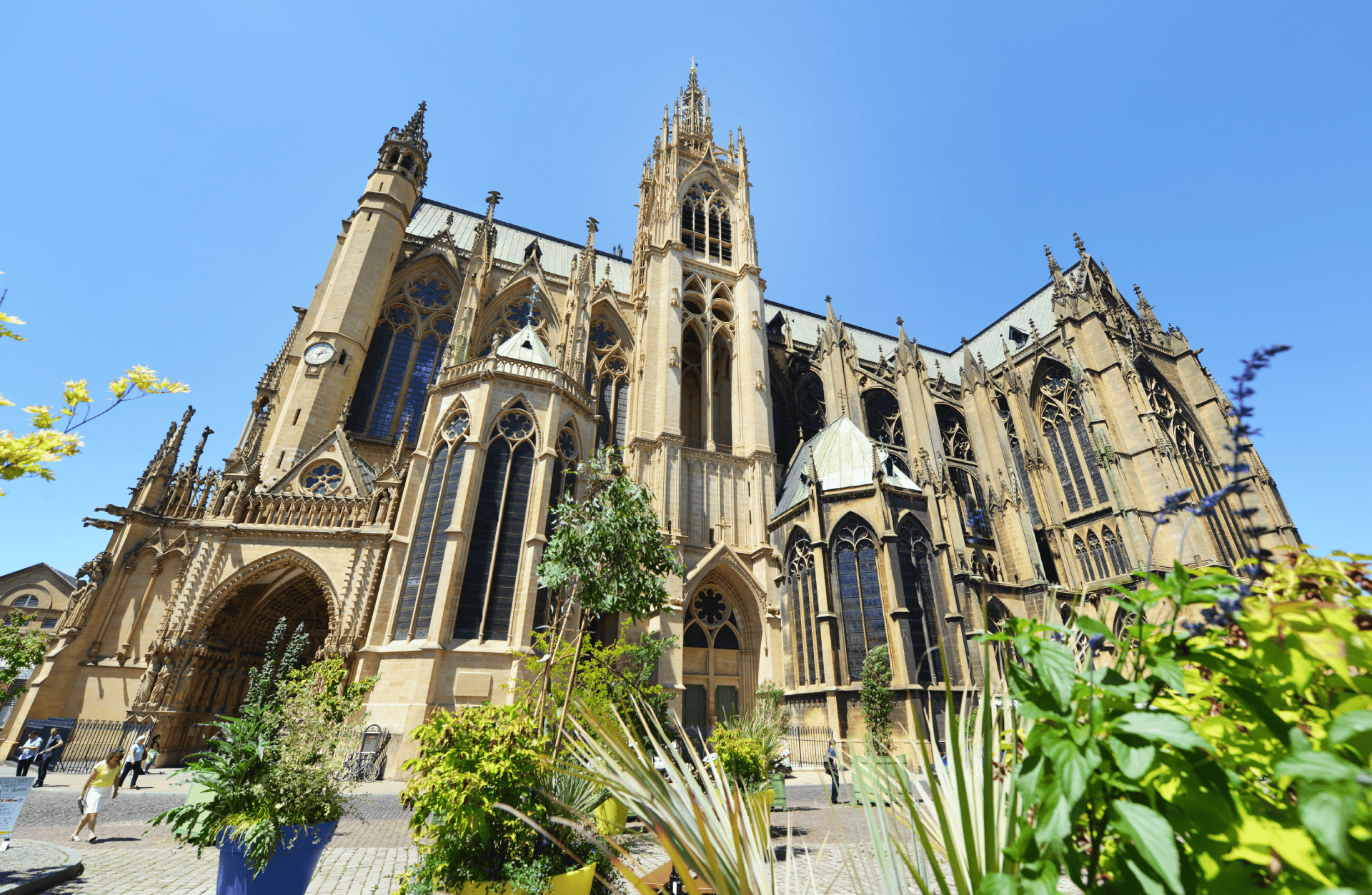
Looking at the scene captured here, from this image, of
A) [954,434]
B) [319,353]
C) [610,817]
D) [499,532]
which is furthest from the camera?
[954,434]

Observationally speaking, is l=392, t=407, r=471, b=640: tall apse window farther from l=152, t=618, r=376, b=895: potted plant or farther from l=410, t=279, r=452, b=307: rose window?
l=152, t=618, r=376, b=895: potted plant

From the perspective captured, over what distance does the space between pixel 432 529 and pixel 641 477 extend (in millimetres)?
7923

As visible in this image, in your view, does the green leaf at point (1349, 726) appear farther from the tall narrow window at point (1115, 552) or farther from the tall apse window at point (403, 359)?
the tall narrow window at point (1115, 552)

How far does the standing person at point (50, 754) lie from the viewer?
1353 cm

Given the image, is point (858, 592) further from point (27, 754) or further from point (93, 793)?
point (27, 754)

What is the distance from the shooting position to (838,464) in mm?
23047

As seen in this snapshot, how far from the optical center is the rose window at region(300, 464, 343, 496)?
20.0 m

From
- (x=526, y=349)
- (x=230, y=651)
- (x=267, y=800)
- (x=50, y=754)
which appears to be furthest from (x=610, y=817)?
(x=526, y=349)

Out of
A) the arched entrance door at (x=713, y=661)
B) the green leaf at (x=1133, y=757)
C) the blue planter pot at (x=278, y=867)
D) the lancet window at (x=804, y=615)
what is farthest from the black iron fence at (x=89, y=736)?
the green leaf at (x=1133, y=757)

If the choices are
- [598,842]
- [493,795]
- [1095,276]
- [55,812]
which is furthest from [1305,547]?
[1095,276]

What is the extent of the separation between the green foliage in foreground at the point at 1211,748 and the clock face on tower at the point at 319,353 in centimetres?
A: 2573

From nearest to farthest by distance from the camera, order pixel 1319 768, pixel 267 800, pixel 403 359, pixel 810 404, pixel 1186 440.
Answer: pixel 1319 768 → pixel 267 800 → pixel 403 359 → pixel 810 404 → pixel 1186 440

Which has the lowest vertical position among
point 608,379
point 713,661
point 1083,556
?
point 713,661

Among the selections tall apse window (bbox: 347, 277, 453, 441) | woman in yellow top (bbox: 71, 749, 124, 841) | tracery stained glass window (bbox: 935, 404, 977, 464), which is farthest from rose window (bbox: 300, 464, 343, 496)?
tracery stained glass window (bbox: 935, 404, 977, 464)
